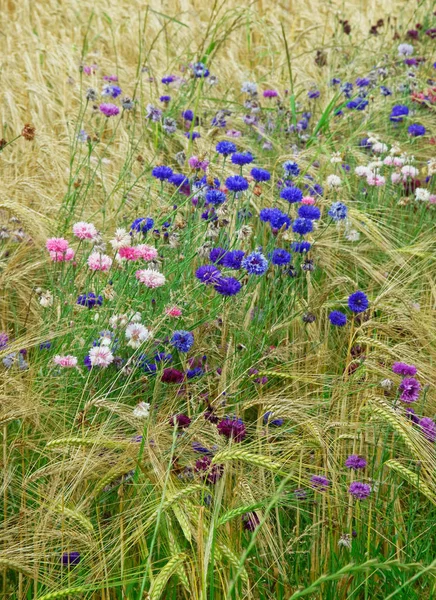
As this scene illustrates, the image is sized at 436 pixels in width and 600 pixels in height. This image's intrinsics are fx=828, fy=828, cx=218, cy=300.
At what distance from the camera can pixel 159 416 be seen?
1771mm

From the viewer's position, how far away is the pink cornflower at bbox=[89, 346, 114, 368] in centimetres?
181

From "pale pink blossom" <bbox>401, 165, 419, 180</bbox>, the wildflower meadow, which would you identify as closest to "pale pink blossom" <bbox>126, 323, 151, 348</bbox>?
the wildflower meadow

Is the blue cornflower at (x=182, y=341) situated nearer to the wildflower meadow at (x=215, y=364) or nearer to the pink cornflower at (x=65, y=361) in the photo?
the wildflower meadow at (x=215, y=364)

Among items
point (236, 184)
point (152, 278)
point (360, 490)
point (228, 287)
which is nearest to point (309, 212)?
point (236, 184)

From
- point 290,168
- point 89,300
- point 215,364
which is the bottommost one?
point 215,364

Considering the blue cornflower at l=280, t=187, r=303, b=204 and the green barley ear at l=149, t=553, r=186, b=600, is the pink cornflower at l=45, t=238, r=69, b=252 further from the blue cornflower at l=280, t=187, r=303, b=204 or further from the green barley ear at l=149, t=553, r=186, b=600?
the green barley ear at l=149, t=553, r=186, b=600

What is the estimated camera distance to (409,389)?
5.90 ft

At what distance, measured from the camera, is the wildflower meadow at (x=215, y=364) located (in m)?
1.50

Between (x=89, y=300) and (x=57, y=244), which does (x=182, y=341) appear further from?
(x=57, y=244)

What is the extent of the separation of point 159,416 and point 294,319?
1.90 ft

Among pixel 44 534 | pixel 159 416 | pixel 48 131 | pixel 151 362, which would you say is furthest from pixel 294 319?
pixel 48 131

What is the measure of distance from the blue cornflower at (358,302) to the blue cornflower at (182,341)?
0.42 meters

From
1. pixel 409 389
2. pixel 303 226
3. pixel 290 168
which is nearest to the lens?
pixel 409 389

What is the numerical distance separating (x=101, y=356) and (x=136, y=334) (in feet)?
0.35
